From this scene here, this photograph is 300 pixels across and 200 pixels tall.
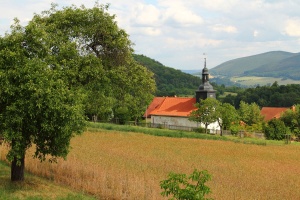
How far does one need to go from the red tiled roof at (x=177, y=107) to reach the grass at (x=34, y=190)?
5276cm

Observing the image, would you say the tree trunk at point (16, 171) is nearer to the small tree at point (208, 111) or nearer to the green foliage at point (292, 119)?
the small tree at point (208, 111)

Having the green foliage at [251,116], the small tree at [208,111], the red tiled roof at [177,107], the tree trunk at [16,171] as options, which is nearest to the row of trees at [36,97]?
the tree trunk at [16,171]

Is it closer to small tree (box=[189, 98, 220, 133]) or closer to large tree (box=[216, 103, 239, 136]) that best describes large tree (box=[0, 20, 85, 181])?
small tree (box=[189, 98, 220, 133])

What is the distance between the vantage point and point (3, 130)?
15.7m

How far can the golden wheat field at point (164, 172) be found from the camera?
16531 mm

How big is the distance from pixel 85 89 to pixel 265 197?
13450mm

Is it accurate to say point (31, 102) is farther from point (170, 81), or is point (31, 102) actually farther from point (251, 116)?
point (170, 81)

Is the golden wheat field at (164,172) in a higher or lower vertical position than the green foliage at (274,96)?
lower

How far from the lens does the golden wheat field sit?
54.2 feet

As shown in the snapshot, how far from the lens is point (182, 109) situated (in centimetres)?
7275

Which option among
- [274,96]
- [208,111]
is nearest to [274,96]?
[274,96]

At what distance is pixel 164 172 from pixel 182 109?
5164 centimetres

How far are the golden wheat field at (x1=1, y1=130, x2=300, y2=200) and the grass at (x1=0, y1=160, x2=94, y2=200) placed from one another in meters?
0.68

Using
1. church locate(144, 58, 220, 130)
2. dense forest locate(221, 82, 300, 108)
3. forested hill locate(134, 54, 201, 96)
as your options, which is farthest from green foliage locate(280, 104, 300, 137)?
forested hill locate(134, 54, 201, 96)
